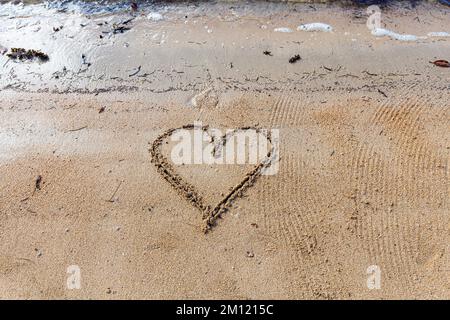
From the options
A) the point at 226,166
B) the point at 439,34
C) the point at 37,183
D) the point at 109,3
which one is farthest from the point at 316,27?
the point at 37,183

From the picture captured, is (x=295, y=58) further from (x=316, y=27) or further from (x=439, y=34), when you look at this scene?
(x=439, y=34)

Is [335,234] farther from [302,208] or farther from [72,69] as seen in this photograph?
[72,69]

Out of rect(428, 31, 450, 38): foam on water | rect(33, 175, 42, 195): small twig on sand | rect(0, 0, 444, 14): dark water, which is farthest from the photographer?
rect(0, 0, 444, 14): dark water

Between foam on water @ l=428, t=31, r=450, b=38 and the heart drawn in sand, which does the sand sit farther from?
foam on water @ l=428, t=31, r=450, b=38

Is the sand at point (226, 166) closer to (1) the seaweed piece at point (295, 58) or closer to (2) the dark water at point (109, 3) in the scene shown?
(1) the seaweed piece at point (295, 58)

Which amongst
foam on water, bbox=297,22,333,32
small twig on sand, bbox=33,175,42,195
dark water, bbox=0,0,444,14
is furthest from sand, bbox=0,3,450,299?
dark water, bbox=0,0,444,14

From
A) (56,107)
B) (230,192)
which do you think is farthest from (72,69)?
(230,192)
